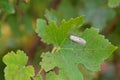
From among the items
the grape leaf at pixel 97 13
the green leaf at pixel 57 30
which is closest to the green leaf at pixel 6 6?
the green leaf at pixel 57 30

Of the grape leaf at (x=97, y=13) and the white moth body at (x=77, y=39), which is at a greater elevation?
the grape leaf at (x=97, y=13)

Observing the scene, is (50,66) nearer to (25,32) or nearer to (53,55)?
(53,55)

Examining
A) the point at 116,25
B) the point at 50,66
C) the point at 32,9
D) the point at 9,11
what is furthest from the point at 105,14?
the point at 50,66

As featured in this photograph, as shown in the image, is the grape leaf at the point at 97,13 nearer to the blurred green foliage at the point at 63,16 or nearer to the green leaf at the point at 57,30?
the blurred green foliage at the point at 63,16

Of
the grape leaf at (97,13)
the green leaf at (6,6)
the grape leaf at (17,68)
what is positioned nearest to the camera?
the grape leaf at (17,68)

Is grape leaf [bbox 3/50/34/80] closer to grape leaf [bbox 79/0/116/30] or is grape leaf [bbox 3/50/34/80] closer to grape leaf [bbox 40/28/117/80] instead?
grape leaf [bbox 40/28/117/80]

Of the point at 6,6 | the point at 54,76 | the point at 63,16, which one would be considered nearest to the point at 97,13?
the point at 63,16
